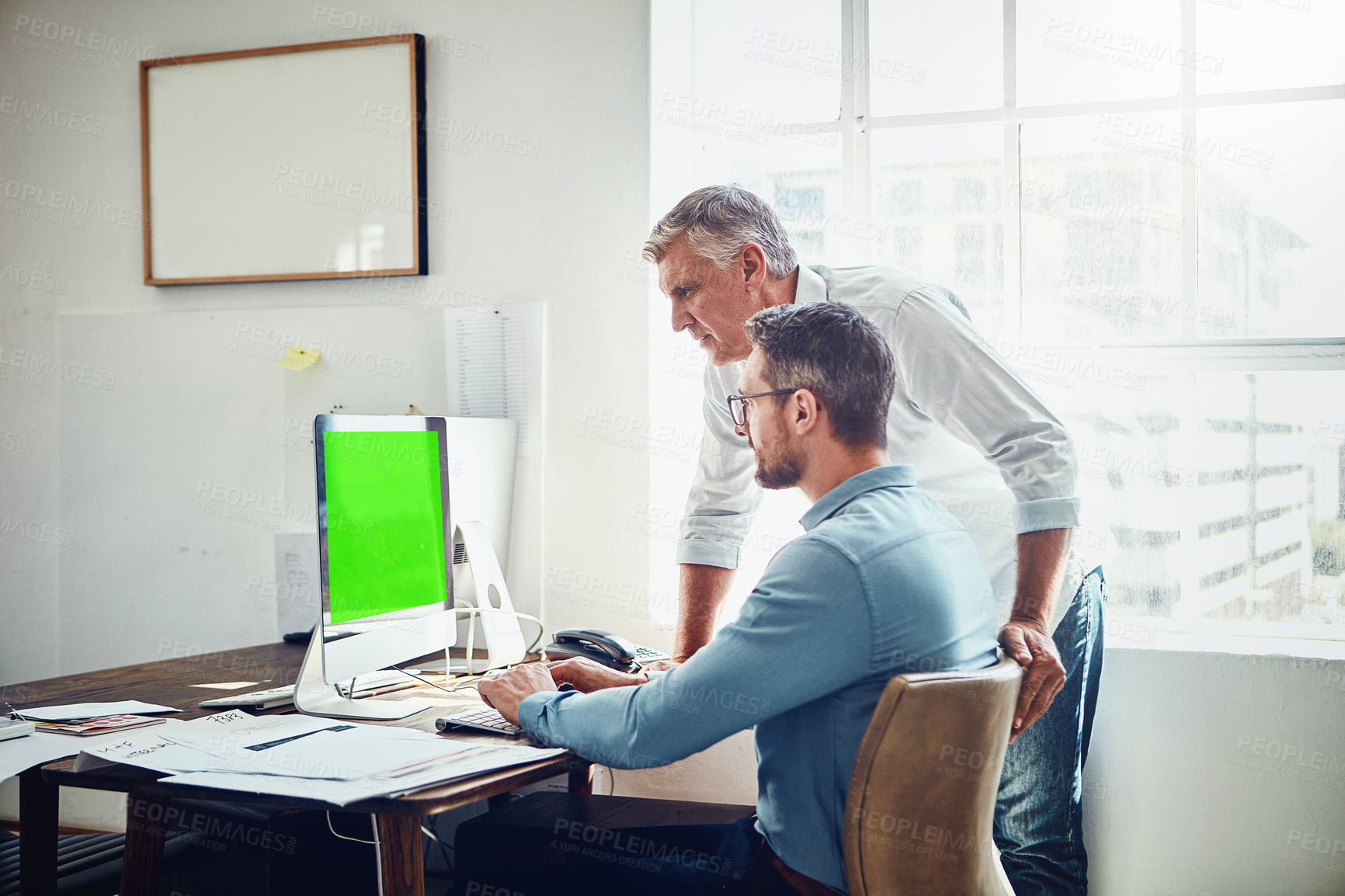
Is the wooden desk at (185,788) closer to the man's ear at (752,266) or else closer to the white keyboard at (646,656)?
the white keyboard at (646,656)

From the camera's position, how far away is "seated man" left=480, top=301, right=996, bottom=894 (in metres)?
1.18

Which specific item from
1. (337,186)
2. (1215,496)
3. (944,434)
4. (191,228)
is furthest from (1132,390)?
(191,228)

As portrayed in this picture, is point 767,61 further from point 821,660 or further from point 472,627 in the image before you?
point 821,660

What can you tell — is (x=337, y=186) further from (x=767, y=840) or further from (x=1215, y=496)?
(x=1215, y=496)

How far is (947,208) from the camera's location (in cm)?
241

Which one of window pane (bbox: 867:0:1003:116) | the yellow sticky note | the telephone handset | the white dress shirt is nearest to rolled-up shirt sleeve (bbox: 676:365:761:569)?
the white dress shirt

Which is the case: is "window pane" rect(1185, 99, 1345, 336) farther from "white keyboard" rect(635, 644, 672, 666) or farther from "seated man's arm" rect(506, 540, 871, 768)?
"seated man's arm" rect(506, 540, 871, 768)

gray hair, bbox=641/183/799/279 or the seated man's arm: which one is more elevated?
gray hair, bbox=641/183/799/279

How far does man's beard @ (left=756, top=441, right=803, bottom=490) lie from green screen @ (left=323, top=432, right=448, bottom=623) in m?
0.68

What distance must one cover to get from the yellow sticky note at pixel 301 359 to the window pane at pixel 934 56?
1.59 m

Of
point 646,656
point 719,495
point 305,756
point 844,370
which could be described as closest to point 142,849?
point 305,756

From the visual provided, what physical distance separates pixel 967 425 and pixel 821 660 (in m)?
0.71

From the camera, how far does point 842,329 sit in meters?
1.38

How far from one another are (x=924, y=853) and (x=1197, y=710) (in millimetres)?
1325
